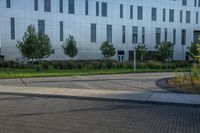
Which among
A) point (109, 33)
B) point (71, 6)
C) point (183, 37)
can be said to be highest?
point (71, 6)

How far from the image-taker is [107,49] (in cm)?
5788

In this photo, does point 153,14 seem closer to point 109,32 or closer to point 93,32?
point 109,32

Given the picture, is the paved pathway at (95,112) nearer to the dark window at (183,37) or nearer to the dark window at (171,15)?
the dark window at (171,15)

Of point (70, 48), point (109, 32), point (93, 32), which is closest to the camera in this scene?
point (70, 48)

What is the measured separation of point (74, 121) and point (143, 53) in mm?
52596

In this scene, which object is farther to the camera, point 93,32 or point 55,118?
point 93,32

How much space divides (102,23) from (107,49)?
6.46 metres

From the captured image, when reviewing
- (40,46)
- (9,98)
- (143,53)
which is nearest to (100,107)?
(9,98)

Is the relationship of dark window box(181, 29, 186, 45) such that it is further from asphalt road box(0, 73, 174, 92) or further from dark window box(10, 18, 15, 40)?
asphalt road box(0, 73, 174, 92)

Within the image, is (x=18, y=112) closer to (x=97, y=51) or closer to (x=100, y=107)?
(x=100, y=107)

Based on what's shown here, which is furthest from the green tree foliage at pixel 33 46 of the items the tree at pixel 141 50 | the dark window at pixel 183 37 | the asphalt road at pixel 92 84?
the dark window at pixel 183 37

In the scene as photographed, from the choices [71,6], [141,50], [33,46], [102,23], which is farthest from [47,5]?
[33,46]

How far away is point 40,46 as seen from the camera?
122ft

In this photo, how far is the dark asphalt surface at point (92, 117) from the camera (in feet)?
27.6
